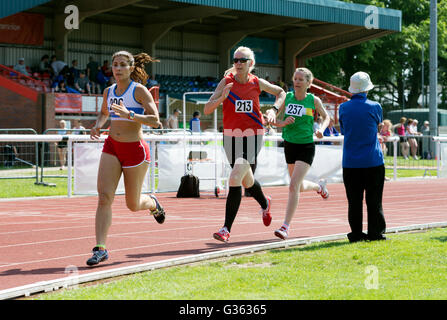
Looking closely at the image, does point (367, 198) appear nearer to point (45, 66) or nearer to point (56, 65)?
point (56, 65)

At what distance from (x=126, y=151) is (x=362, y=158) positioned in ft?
8.98

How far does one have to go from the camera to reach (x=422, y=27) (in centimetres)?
5703

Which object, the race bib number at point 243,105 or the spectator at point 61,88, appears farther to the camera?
the spectator at point 61,88

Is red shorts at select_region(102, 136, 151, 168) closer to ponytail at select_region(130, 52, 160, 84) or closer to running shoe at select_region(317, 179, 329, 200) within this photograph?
ponytail at select_region(130, 52, 160, 84)

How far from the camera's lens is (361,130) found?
8.92m

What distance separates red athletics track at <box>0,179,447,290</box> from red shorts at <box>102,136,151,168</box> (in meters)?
0.95

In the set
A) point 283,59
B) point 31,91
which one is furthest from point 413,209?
point 283,59

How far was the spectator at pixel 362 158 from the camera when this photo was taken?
8.92m

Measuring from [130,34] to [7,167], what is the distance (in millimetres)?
24035

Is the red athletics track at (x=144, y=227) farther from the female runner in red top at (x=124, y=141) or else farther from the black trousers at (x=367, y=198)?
the black trousers at (x=367, y=198)

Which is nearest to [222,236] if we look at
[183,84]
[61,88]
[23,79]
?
[23,79]

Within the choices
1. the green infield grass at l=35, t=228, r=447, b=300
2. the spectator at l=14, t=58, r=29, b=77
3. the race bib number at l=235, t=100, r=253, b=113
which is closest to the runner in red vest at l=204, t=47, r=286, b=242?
the race bib number at l=235, t=100, r=253, b=113

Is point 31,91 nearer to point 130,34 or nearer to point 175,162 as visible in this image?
point 130,34

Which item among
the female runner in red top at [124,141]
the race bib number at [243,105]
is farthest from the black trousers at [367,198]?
the female runner in red top at [124,141]
